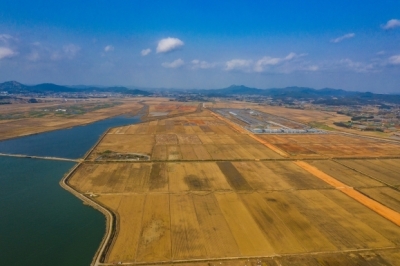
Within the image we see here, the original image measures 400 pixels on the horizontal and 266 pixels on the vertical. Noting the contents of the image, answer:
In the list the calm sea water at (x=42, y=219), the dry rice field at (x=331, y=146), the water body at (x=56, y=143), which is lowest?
the calm sea water at (x=42, y=219)

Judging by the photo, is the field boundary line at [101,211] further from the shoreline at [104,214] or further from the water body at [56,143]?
the water body at [56,143]

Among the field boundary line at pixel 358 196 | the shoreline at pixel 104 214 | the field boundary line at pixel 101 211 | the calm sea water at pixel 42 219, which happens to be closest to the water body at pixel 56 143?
the calm sea water at pixel 42 219

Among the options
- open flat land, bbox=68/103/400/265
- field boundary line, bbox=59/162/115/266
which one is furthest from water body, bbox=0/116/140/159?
field boundary line, bbox=59/162/115/266

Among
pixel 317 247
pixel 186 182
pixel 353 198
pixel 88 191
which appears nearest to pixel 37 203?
pixel 88 191

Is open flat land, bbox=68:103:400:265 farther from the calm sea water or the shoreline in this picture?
the calm sea water

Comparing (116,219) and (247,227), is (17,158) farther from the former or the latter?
(247,227)
